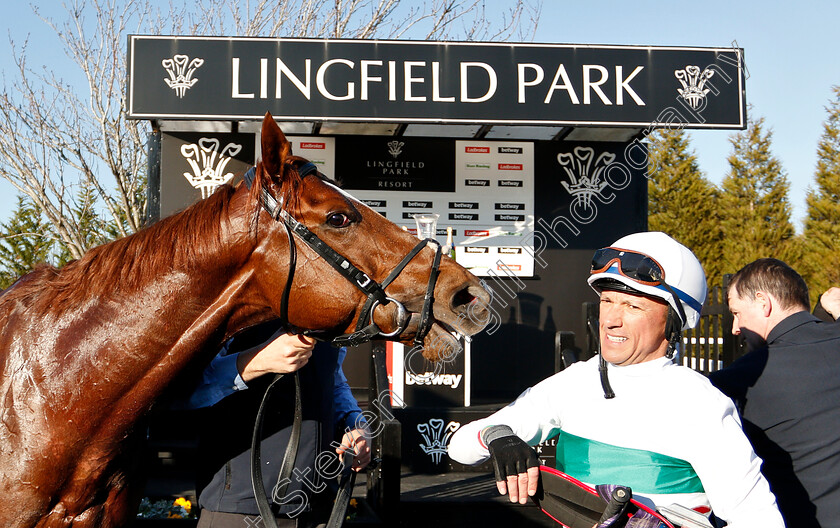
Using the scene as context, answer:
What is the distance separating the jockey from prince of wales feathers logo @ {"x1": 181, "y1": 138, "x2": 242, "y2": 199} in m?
6.17

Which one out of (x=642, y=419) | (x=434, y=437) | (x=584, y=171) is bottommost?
(x=434, y=437)

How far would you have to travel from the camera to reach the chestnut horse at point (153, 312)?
1.98m

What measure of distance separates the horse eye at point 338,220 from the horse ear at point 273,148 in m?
0.22

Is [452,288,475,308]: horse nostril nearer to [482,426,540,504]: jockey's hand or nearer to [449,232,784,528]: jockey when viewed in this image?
[449,232,784,528]: jockey

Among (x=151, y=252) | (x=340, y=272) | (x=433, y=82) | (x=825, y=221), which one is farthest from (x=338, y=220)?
(x=825, y=221)

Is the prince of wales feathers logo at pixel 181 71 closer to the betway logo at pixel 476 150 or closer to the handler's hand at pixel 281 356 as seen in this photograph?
the betway logo at pixel 476 150

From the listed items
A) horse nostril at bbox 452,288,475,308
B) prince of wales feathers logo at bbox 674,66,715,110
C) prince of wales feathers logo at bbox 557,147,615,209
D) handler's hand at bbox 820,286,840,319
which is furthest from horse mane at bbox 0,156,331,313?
prince of wales feathers logo at bbox 557,147,615,209

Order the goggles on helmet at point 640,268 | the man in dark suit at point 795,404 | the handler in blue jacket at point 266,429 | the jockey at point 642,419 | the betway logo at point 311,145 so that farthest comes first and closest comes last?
the betway logo at point 311,145 → the man in dark suit at point 795,404 → the handler in blue jacket at point 266,429 → the goggles on helmet at point 640,268 → the jockey at point 642,419

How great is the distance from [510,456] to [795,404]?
1.33 meters

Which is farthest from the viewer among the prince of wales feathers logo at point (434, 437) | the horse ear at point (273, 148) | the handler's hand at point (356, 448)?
the prince of wales feathers logo at point (434, 437)

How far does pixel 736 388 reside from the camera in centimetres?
254

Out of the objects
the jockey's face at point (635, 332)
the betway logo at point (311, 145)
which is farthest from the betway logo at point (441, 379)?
the jockey's face at point (635, 332)

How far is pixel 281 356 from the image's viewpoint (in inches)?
83.8

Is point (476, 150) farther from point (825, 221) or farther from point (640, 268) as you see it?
point (825, 221)
